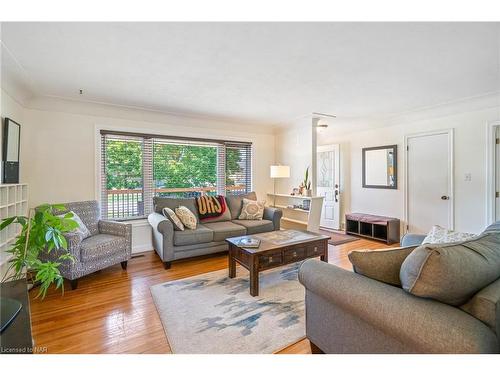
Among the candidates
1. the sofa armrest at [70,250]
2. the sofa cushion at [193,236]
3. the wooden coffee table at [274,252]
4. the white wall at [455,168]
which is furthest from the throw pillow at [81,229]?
the white wall at [455,168]

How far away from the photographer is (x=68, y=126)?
358 cm

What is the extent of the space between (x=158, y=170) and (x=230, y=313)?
284 centimetres

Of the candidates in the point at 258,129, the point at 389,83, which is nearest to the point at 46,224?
the point at 389,83

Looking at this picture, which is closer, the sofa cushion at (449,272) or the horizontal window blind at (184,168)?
the sofa cushion at (449,272)

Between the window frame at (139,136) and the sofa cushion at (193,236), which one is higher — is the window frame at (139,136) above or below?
above

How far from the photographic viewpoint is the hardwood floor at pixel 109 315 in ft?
5.91

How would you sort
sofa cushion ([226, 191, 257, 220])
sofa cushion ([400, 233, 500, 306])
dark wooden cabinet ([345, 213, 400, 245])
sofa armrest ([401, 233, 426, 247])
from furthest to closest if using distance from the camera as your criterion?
dark wooden cabinet ([345, 213, 400, 245]), sofa cushion ([226, 191, 257, 220]), sofa armrest ([401, 233, 426, 247]), sofa cushion ([400, 233, 500, 306])

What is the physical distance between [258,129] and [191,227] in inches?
105

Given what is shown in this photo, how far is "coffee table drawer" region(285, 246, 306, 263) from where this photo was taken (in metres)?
2.77

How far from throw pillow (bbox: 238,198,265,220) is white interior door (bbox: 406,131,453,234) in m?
2.69

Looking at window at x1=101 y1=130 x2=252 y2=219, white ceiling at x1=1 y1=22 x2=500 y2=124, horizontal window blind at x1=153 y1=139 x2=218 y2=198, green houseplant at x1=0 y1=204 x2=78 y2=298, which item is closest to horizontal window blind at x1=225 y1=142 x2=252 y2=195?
window at x1=101 y1=130 x2=252 y2=219

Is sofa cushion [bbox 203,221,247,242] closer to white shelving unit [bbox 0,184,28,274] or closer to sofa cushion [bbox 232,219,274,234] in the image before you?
sofa cushion [bbox 232,219,274,234]

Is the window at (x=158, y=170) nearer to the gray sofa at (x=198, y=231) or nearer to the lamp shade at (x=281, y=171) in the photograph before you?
the gray sofa at (x=198, y=231)
